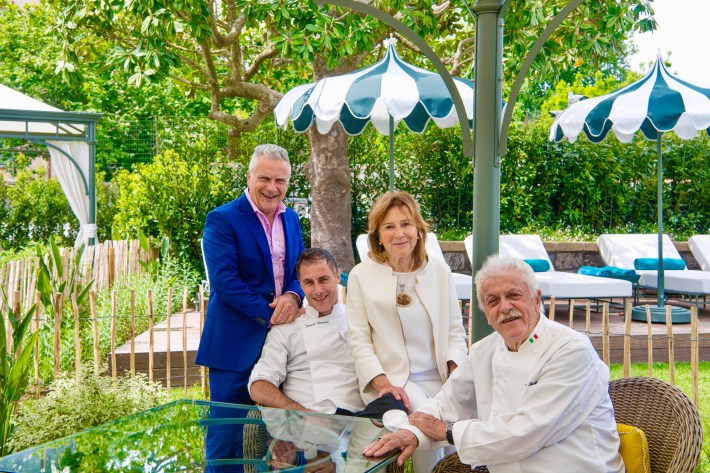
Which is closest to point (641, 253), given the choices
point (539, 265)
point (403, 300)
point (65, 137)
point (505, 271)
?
point (539, 265)

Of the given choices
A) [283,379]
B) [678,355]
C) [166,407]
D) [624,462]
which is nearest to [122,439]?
[166,407]

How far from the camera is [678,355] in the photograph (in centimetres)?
761

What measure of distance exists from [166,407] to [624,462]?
198 centimetres

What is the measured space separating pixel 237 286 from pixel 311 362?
0.51 metres

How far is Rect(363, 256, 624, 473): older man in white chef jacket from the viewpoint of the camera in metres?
2.70

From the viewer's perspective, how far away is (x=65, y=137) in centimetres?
1362

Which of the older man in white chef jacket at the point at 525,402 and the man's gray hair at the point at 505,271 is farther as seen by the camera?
the man's gray hair at the point at 505,271

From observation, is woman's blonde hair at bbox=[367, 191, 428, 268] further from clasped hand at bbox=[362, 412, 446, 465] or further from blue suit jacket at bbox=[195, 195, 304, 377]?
clasped hand at bbox=[362, 412, 446, 465]

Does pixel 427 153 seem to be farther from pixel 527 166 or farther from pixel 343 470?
pixel 343 470

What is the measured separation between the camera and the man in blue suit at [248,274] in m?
3.77

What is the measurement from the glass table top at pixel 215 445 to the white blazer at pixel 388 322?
1.39 ft

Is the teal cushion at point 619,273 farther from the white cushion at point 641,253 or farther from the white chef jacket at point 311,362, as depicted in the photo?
the white chef jacket at point 311,362

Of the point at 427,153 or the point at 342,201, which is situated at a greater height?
the point at 427,153

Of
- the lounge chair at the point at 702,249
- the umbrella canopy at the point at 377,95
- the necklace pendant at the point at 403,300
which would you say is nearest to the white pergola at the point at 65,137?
the umbrella canopy at the point at 377,95
